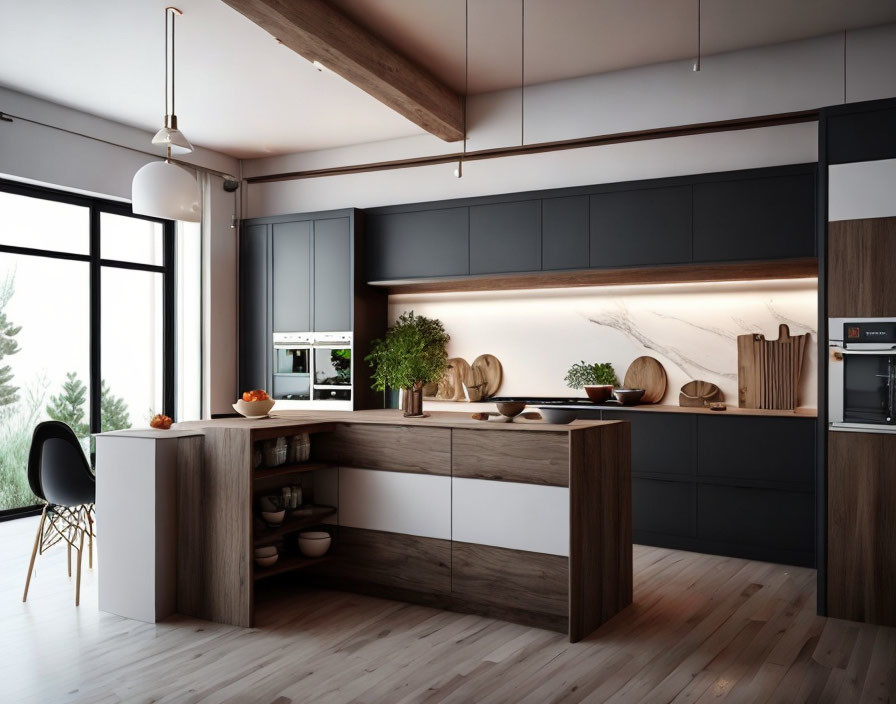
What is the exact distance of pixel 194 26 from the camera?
4398 millimetres

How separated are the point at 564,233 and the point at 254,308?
9.71 ft

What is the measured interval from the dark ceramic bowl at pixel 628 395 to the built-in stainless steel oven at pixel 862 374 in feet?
5.56

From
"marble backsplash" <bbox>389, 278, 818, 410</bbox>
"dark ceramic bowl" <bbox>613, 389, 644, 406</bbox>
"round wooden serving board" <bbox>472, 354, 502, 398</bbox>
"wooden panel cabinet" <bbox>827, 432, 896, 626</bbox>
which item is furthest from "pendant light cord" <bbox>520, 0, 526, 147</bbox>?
"wooden panel cabinet" <bbox>827, 432, 896, 626</bbox>

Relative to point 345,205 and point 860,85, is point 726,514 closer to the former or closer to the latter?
point 860,85

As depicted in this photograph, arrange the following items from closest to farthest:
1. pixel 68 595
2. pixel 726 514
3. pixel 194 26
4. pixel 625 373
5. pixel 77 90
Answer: pixel 68 595
pixel 194 26
pixel 726 514
pixel 77 90
pixel 625 373

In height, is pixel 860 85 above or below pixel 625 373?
above

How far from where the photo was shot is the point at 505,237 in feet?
18.4

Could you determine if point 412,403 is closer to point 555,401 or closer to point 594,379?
point 555,401

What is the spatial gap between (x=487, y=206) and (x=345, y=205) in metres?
1.59

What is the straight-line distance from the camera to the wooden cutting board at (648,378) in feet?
18.3

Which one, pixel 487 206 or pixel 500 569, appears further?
pixel 487 206

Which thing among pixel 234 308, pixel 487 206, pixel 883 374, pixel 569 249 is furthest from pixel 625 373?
pixel 234 308

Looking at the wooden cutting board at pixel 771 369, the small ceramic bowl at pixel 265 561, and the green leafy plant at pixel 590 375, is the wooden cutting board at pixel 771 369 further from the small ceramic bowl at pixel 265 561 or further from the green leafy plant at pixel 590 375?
the small ceramic bowl at pixel 265 561

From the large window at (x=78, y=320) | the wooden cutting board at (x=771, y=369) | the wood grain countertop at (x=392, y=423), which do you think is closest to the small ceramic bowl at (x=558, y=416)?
the wood grain countertop at (x=392, y=423)
